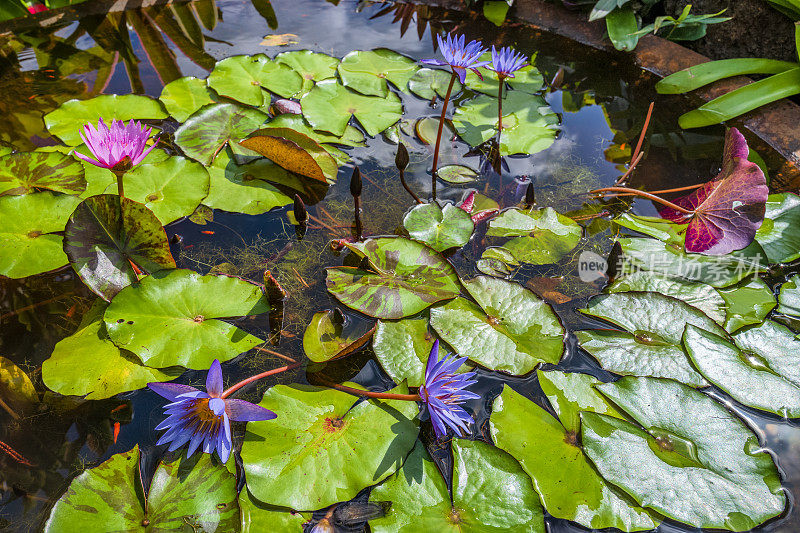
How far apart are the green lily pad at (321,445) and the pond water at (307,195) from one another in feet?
0.40

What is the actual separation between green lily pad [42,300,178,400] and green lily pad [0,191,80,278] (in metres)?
0.38

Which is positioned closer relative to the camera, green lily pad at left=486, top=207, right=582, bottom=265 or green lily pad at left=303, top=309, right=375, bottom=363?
green lily pad at left=303, top=309, right=375, bottom=363

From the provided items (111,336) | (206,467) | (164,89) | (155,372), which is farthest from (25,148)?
(206,467)

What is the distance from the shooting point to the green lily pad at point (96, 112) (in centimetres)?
233

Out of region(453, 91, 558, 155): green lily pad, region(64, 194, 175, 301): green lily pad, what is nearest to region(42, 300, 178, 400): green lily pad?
region(64, 194, 175, 301): green lily pad

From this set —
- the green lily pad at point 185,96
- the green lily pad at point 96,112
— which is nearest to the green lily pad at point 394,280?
the green lily pad at point 185,96

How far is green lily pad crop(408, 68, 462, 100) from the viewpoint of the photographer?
283cm

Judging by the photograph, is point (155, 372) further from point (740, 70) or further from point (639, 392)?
point (740, 70)

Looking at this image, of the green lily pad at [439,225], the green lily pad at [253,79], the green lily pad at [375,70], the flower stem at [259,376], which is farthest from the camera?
the green lily pad at [375,70]

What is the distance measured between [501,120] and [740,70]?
151 cm

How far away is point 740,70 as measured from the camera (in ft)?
9.23

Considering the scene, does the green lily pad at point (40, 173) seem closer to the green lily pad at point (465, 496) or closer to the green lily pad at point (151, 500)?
the green lily pad at point (151, 500)

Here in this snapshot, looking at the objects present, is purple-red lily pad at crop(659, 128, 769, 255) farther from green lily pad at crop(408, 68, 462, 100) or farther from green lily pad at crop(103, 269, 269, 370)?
green lily pad at crop(103, 269, 269, 370)

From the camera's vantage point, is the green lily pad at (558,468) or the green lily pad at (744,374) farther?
the green lily pad at (744,374)
